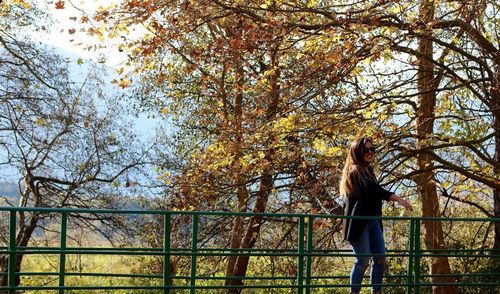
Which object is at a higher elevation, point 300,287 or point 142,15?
point 142,15

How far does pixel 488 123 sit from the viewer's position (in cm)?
1605

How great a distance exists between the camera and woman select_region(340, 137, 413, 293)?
956 centimetres

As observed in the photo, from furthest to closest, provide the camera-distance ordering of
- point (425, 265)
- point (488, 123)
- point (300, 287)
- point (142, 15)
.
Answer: point (425, 265), point (488, 123), point (142, 15), point (300, 287)

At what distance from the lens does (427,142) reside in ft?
48.8

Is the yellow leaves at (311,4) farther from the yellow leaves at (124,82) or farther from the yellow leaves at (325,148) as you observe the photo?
the yellow leaves at (124,82)

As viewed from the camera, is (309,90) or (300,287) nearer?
(300,287)

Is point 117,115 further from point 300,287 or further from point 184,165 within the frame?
point 300,287

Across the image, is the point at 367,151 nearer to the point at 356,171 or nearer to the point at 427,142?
the point at 356,171

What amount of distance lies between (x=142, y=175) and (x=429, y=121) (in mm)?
8300

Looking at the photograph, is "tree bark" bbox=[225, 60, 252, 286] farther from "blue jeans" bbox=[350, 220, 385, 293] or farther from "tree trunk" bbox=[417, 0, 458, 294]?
"blue jeans" bbox=[350, 220, 385, 293]

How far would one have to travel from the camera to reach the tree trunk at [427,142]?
15070mm

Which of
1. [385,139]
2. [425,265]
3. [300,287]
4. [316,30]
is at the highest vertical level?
[316,30]

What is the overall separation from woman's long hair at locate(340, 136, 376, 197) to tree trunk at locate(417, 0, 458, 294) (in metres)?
4.83

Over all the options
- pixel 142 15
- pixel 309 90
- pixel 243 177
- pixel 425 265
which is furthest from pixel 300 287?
pixel 425 265
